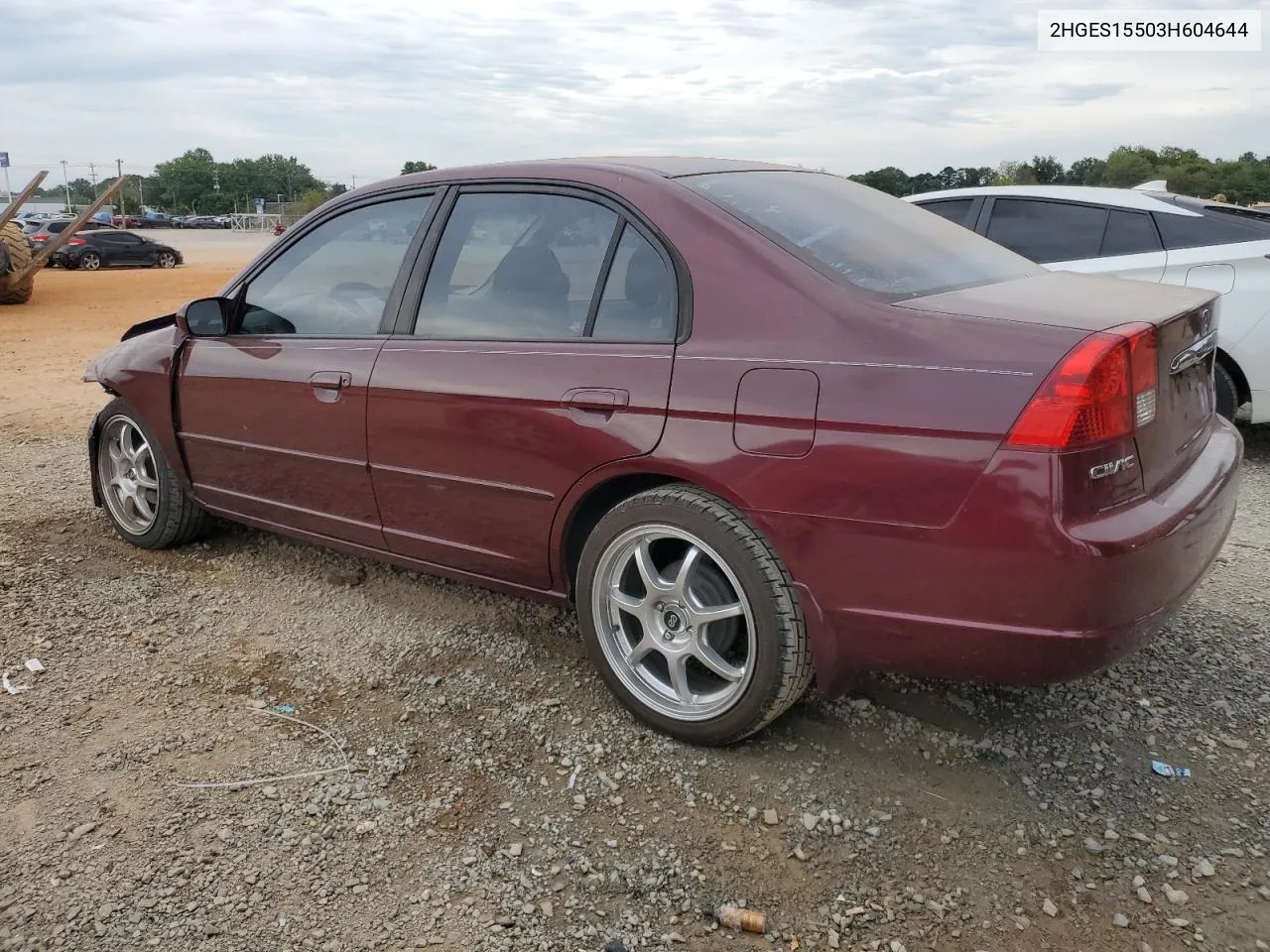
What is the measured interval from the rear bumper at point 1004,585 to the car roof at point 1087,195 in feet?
13.8

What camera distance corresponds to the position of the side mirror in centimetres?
399

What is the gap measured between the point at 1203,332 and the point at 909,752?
1.42 meters

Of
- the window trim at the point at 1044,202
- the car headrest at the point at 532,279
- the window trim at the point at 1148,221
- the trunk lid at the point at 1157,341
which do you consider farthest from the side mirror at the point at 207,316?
the window trim at the point at 1148,221

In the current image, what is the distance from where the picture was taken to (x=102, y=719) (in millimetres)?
3139

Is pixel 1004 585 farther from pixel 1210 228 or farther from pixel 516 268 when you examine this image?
pixel 1210 228

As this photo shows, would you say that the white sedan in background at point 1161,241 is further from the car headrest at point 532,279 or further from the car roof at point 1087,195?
the car headrest at point 532,279

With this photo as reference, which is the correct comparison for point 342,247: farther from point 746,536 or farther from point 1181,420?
point 1181,420

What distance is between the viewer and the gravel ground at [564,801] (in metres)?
2.27

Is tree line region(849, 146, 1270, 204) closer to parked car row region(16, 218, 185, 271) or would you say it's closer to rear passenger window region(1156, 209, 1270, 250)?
rear passenger window region(1156, 209, 1270, 250)

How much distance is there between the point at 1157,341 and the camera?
8.03ft

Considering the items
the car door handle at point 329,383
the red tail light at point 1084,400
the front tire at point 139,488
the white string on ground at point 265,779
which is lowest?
the white string on ground at point 265,779

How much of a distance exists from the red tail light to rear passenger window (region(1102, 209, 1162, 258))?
4.38 m

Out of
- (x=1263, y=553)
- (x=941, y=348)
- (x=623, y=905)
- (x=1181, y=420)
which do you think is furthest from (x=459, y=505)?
(x=1263, y=553)

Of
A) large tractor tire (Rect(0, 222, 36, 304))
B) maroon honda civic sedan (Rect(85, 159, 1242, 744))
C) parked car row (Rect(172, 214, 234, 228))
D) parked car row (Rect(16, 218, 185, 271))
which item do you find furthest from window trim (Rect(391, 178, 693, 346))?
parked car row (Rect(172, 214, 234, 228))
